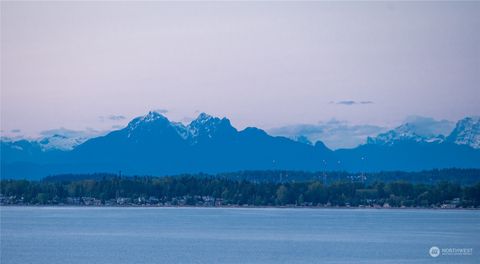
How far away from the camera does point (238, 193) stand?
567 feet

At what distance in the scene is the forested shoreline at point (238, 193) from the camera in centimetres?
16275

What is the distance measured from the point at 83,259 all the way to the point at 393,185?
105m

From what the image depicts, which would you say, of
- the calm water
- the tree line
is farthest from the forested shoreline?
the calm water

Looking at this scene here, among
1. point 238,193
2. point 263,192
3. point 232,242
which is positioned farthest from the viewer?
point 238,193

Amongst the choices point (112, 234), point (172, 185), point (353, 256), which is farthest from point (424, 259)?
point (172, 185)

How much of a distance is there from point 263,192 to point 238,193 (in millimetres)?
4992

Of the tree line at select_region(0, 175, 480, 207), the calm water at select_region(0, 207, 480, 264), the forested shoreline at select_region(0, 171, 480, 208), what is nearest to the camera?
the calm water at select_region(0, 207, 480, 264)

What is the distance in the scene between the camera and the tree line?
162 metres

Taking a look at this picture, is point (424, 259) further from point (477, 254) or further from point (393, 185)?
point (393, 185)

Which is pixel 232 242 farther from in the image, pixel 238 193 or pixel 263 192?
pixel 238 193

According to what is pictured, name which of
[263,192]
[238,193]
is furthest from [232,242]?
[238,193]

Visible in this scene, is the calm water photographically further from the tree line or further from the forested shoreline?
the forested shoreline

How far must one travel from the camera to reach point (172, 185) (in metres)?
178

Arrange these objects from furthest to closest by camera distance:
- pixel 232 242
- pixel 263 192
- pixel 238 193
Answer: pixel 238 193 → pixel 263 192 → pixel 232 242
